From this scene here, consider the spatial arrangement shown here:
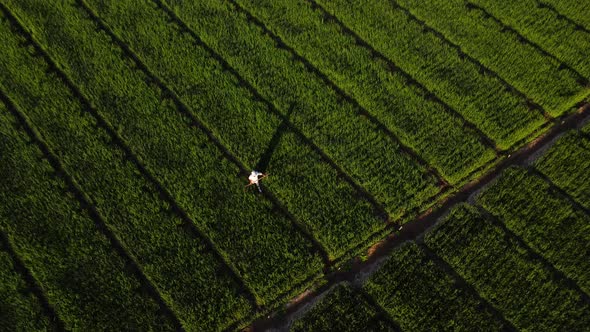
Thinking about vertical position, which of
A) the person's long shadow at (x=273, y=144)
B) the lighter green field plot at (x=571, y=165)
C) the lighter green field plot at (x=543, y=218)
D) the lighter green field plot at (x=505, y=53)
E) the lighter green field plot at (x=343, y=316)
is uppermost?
the lighter green field plot at (x=505, y=53)

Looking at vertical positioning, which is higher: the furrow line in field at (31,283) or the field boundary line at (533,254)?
the furrow line in field at (31,283)

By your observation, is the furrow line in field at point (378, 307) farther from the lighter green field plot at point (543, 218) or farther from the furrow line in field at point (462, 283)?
the lighter green field plot at point (543, 218)

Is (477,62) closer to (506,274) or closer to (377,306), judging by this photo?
(506,274)

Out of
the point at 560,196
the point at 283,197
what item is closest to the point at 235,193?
the point at 283,197

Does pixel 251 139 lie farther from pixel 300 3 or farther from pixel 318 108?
pixel 300 3

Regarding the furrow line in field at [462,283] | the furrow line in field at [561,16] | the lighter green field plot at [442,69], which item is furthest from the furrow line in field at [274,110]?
the furrow line in field at [561,16]

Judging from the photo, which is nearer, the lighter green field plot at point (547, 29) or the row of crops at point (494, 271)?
the row of crops at point (494, 271)
